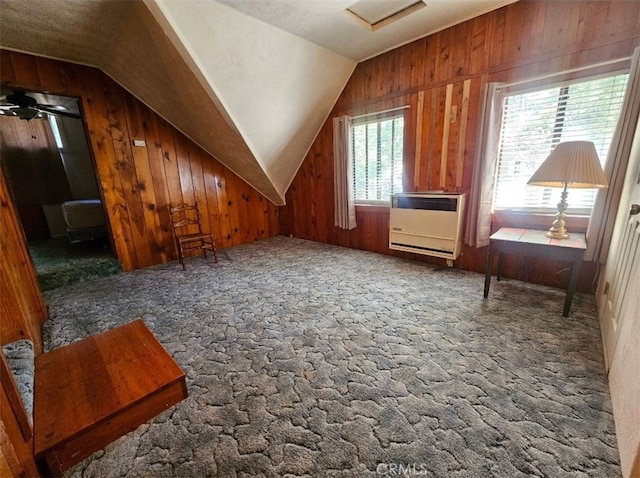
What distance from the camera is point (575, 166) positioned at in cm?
168

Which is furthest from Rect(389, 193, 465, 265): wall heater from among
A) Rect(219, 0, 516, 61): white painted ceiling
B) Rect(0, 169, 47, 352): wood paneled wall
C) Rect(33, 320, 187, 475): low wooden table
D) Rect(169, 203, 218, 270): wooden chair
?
Rect(0, 169, 47, 352): wood paneled wall

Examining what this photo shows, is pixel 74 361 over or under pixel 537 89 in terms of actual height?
under

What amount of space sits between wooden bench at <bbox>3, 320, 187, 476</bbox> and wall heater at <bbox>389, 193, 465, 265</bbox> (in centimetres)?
248

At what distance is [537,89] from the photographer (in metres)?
2.13

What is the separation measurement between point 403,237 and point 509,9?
84.2 inches

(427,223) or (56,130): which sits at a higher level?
(56,130)

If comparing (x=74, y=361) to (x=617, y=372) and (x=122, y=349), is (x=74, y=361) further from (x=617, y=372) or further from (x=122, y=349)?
(x=617, y=372)

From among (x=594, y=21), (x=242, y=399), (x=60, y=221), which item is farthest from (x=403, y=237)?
(x=60, y=221)

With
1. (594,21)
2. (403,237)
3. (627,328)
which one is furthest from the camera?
(403,237)

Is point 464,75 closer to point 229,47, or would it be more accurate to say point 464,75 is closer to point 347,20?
point 347,20

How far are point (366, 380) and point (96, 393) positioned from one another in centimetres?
122

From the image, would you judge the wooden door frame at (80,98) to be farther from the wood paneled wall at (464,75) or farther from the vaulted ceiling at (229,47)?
the wood paneled wall at (464,75)

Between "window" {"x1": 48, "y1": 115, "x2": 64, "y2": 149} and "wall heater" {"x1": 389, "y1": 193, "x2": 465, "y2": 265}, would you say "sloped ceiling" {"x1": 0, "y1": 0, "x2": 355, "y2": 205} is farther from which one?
"window" {"x1": 48, "y1": 115, "x2": 64, "y2": 149}

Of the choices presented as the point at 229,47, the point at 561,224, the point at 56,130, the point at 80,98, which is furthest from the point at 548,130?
the point at 56,130
